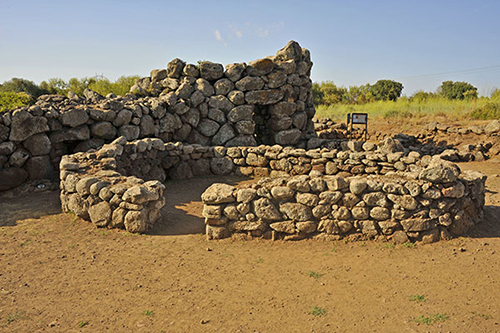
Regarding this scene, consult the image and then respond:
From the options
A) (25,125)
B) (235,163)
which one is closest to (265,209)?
(235,163)

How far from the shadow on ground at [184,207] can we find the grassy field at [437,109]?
1413 centimetres

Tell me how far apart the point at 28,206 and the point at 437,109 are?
20236 mm

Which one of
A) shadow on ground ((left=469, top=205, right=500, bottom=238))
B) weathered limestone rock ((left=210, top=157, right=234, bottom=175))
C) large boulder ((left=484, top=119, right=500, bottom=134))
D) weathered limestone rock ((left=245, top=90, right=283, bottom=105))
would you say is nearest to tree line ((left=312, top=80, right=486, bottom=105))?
large boulder ((left=484, top=119, right=500, bottom=134))

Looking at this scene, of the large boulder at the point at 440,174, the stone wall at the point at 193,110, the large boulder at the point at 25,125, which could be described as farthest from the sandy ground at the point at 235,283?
the stone wall at the point at 193,110

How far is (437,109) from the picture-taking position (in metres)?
20.4

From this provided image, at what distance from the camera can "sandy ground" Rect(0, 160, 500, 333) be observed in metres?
4.11

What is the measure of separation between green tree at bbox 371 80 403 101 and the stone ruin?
74.1 ft

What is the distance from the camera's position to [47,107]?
10117 mm

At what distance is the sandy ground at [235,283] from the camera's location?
4.11 metres

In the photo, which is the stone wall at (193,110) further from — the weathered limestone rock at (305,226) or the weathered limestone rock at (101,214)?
the weathered limestone rock at (305,226)

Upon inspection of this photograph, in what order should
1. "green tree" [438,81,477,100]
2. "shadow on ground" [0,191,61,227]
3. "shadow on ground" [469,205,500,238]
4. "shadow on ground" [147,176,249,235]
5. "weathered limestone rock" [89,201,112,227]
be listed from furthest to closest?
"green tree" [438,81,477,100] → "shadow on ground" [0,191,61,227] → "shadow on ground" [147,176,249,235] → "weathered limestone rock" [89,201,112,227] → "shadow on ground" [469,205,500,238]

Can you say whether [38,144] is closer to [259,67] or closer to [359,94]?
[259,67]

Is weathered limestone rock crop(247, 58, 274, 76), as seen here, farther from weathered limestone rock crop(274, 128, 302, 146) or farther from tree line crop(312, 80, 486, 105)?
tree line crop(312, 80, 486, 105)

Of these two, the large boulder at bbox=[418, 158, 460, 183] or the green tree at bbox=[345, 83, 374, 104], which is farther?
the green tree at bbox=[345, 83, 374, 104]
